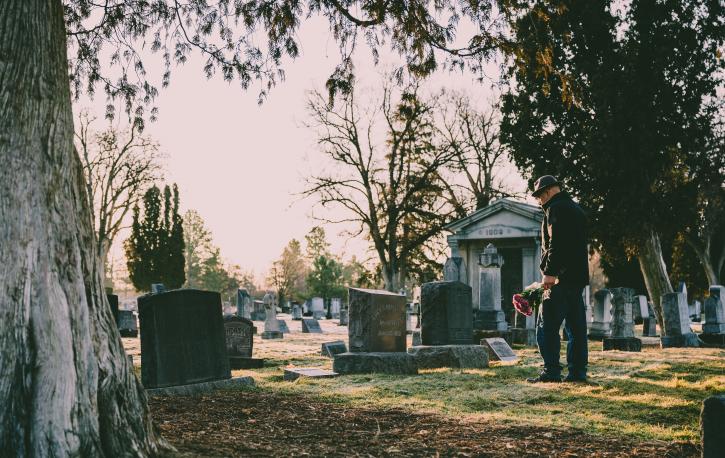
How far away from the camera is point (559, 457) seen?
3549 mm

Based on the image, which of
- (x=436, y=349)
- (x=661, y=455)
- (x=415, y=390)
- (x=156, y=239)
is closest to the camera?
(x=661, y=455)

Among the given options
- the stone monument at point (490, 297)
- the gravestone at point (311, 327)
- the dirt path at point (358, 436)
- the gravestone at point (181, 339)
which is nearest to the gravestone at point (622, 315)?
the stone monument at point (490, 297)

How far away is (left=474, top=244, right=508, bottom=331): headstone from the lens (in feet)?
51.3

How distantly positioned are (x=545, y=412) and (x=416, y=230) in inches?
1052

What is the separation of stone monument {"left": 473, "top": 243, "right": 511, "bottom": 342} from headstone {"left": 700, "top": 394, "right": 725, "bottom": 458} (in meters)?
12.9

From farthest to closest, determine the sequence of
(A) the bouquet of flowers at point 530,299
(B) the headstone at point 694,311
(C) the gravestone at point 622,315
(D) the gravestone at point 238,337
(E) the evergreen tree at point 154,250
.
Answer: (E) the evergreen tree at point 154,250, (B) the headstone at point 694,311, (C) the gravestone at point 622,315, (D) the gravestone at point 238,337, (A) the bouquet of flowers at point 530,299

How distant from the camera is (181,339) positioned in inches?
266

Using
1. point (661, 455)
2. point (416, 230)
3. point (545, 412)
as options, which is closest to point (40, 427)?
point (661, 455)

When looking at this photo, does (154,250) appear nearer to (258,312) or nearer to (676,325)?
(258,312)

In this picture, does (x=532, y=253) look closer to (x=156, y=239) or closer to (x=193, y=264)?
(x=156, y=239)

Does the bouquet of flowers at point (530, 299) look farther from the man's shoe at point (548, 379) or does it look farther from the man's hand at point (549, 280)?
the man's shoe at point (548, 379)

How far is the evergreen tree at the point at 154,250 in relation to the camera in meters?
46.1

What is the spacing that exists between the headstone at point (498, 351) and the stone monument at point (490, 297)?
5228 mm

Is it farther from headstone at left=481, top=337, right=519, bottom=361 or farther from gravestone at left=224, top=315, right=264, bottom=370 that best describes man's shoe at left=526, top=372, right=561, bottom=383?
gravestone at left=224, top=315, right=264, bottom=370
